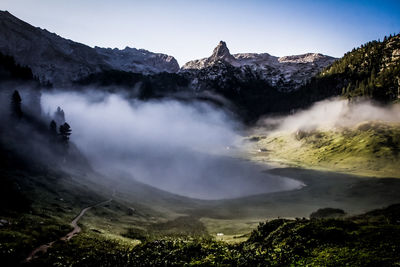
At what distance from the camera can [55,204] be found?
87.6 m

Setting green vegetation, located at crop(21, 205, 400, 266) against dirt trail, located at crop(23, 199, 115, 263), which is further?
dirt trail, located at crop(23, 199, 115, 263)

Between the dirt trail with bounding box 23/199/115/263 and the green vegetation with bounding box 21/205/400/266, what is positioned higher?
the green vegetation with bounding box 21/205/400/266

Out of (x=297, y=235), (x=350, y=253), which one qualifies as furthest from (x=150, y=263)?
(x=350, y=253)

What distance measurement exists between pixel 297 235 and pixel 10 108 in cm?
17470

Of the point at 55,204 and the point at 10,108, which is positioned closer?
the point at 55,204

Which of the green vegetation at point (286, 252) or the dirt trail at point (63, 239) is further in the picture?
the dirt trail at point (63, 239)

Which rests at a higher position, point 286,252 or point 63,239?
point 286,252

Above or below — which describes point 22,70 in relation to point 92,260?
above

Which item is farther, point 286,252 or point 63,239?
point 63,239

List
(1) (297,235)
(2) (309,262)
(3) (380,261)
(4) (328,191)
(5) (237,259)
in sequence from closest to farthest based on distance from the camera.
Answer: (3) (380,261)
(2) (309,262)
(5) (237,259)
(1) (297,235)
(4) (328,191)

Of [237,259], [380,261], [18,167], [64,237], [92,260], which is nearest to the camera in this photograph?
[380,261]

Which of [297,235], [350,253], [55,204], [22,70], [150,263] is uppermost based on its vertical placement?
[22,70]

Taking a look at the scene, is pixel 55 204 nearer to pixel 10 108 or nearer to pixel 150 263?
pixel 150 263

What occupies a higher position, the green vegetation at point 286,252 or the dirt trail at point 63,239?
the green vegetation at point 286,252
